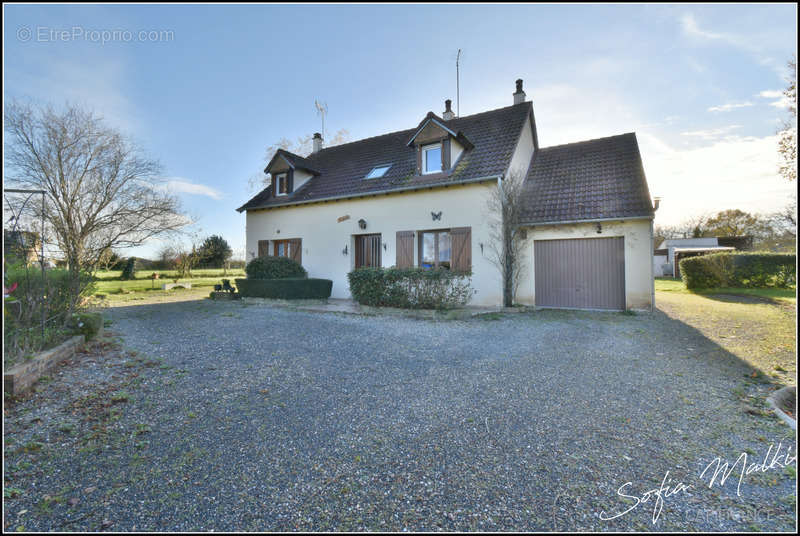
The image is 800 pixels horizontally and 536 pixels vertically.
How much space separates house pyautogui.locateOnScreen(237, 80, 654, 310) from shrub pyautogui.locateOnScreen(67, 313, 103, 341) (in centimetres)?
748

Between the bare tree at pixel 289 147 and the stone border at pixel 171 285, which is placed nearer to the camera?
the stone border at pixel 171 285

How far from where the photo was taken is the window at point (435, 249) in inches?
428

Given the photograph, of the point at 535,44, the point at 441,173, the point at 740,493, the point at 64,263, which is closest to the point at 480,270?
the point at 441,173

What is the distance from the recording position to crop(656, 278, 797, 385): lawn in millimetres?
4957

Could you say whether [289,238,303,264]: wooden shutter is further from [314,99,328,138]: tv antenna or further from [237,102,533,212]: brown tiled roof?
[314,99,328,138]: tv antenna

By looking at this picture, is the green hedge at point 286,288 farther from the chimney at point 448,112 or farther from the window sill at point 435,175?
the chimney at point 448,112

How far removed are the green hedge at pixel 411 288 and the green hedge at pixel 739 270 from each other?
13.1 metres

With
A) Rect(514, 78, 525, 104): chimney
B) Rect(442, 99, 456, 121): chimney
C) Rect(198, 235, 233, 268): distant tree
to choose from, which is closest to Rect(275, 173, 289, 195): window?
Rect(442, 99, 456, 121): chimney

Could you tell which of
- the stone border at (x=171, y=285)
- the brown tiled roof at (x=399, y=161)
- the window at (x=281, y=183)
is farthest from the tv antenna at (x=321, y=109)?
the stone border at (x=171, y=285)

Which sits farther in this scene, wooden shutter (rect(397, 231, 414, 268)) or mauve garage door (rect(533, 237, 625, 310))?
wooden shutter (rect(397, 231, 414, 268))

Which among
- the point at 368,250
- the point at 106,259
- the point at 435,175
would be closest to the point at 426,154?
the point at 435,175

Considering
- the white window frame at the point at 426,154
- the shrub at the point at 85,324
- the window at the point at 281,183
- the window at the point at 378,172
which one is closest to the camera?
the shrub at the point at 85,324

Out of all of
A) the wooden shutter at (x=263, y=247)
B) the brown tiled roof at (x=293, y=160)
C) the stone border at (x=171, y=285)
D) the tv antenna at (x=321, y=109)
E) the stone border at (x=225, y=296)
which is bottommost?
the stone border at (x=225, y=296)

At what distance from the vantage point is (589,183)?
1085cm
